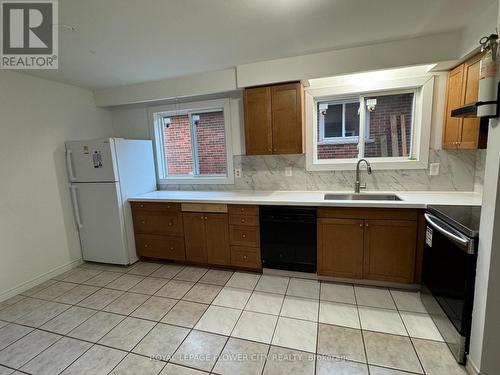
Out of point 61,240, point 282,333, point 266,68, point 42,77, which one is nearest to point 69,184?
point 61,240

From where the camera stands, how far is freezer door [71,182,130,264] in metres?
3.04

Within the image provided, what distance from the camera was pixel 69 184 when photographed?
3145 millimetres

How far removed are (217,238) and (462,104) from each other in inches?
109

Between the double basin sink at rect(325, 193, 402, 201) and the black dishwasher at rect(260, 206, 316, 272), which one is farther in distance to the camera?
the double basin sink at rect(325, 193, 402, 201)

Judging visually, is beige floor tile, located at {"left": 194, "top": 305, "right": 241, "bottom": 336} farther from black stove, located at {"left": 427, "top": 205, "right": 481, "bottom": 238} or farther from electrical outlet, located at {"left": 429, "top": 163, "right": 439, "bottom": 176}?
electrical outlet, located at {"left": 429, "top": 163, "right": 439, "bottom": 176}

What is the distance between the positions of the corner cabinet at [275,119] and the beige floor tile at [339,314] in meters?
1.57

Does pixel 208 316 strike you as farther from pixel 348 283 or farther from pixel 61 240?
pixel 61 240

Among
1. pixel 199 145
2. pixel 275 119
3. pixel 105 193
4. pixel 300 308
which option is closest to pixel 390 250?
pixel 300 308

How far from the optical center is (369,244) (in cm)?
239

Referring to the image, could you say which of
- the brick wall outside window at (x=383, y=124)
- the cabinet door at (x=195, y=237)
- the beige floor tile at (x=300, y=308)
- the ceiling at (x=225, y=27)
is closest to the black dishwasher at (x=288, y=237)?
the beige floor tile at (x=300, y=308)

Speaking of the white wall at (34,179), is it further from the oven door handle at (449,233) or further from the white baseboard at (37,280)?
the oven door handle at (449,233)

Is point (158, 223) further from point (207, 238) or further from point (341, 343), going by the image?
point (341, 343)

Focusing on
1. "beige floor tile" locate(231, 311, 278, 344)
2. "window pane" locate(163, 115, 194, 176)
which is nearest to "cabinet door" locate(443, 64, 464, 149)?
"beige floor tile" locate(231, 311, 278, 344)

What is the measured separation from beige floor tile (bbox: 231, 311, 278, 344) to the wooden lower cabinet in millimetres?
888
